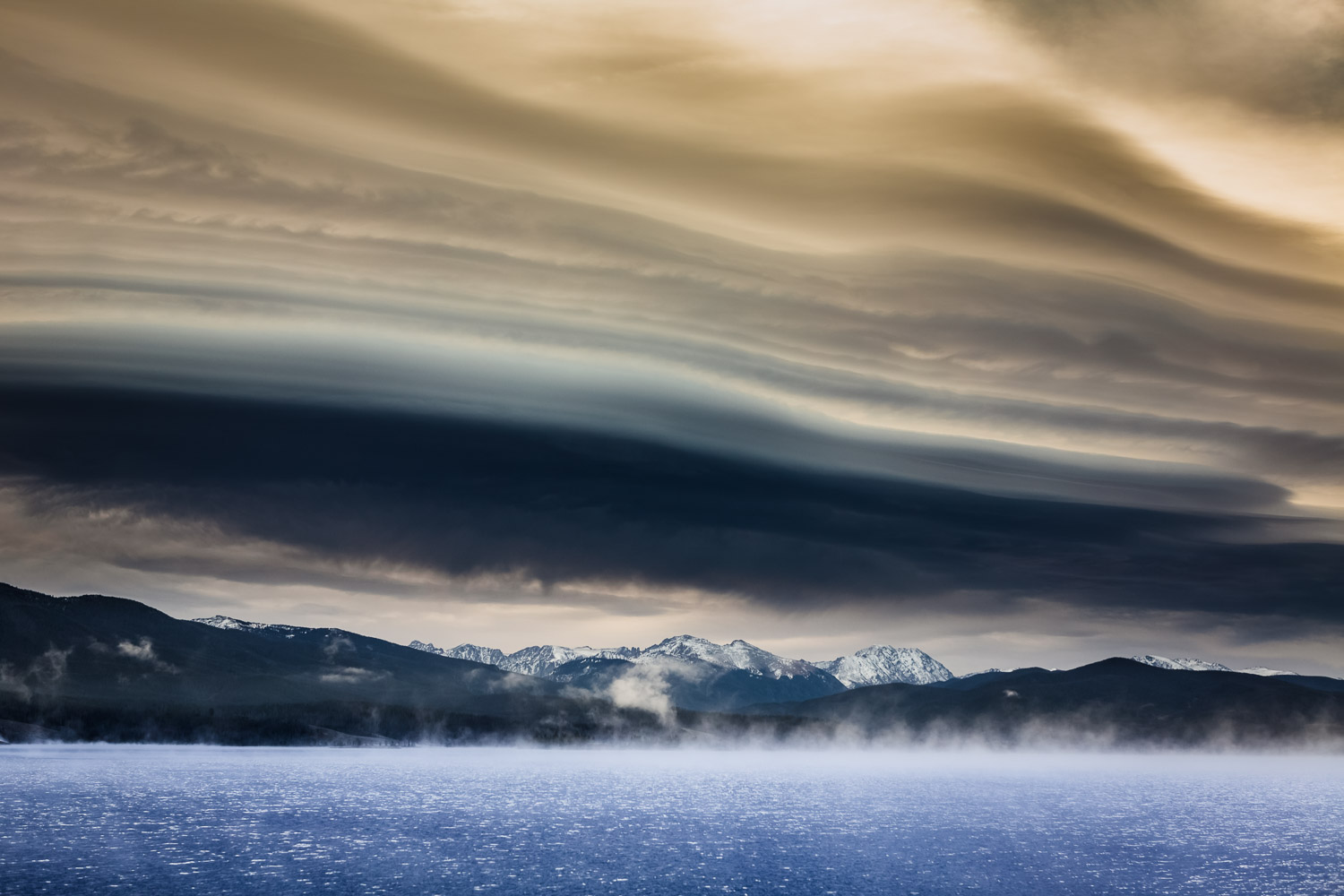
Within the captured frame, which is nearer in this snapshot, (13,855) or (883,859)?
(13,855)

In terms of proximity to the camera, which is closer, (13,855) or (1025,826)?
(13,855)

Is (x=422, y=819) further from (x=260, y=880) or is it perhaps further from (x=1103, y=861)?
(x=1103, y=861)

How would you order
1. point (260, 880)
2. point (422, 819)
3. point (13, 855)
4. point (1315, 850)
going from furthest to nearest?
point (422, 819) < point (1315, 850) < point (13, 855) < point (260, 880)

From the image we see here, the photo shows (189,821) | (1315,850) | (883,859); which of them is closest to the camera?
(883,859)

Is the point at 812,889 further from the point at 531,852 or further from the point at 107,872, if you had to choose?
the point at 107,872

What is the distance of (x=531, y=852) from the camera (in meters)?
144

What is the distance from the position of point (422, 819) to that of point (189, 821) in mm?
37975

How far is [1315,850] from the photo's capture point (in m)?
163

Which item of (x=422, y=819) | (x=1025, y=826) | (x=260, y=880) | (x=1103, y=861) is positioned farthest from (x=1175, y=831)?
(x=260, y=880)

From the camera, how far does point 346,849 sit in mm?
143875

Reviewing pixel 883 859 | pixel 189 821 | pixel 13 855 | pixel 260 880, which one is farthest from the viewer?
pixel 189 821

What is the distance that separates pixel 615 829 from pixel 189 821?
2693 inches

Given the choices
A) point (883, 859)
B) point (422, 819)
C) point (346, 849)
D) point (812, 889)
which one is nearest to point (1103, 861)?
point (883, 859)

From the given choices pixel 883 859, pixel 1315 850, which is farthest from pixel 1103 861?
pixel 1315 850
